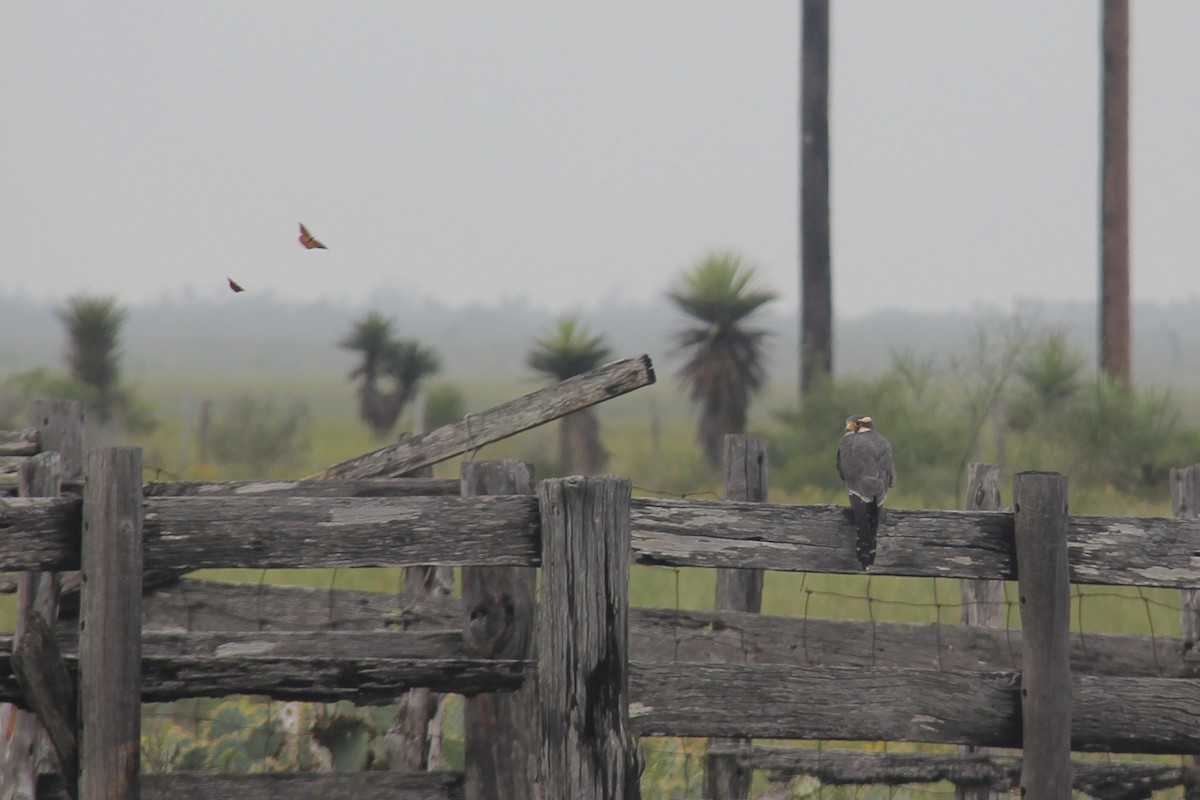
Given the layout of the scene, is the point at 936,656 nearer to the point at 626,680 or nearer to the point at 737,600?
the point at 737,600

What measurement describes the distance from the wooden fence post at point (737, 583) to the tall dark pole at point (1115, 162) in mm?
16507

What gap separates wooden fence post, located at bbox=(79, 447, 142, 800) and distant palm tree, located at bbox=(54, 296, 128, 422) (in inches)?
951

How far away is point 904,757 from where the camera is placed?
21.9 feet

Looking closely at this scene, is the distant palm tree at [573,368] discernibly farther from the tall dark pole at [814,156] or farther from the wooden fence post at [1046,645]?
the wooden fence post at [1046,645]

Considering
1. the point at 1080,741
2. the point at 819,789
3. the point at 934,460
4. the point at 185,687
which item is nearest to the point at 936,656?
the point at 819,789

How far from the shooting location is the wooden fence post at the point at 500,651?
4793 mm

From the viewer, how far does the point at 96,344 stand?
28.0m

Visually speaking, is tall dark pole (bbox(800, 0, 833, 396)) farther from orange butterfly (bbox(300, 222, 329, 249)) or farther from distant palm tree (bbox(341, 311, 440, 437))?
orange butterfly (bbox(300, 222, 329, 249))

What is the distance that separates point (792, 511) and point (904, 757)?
264 centimetres

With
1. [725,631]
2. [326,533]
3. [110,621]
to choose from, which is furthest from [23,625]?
[725,631]

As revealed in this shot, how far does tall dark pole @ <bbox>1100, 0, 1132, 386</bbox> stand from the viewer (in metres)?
21.5

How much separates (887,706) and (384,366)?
77.7ft

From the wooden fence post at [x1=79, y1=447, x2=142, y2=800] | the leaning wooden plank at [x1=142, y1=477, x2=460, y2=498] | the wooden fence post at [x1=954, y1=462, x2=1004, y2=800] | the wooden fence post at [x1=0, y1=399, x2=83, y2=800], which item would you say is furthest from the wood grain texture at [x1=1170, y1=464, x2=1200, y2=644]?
the wooden fence post at [x1=0, y1=399, x2=83, y2=800]

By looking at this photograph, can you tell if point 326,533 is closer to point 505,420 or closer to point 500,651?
point 500,651
